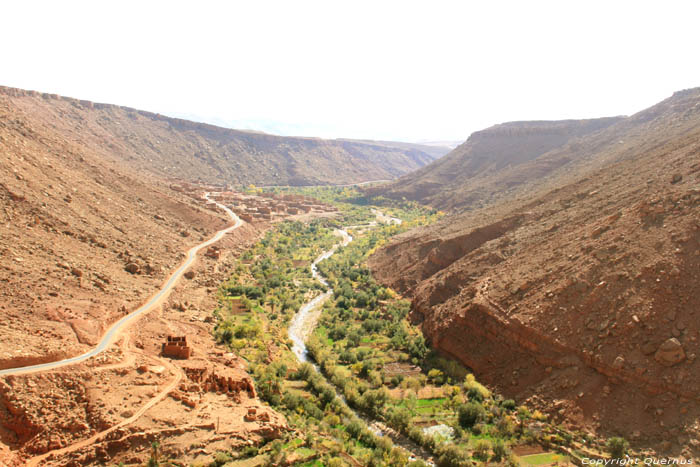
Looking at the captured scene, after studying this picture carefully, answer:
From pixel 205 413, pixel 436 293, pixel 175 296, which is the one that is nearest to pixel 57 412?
pixel 205 413

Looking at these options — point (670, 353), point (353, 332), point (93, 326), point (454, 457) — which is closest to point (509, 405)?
point (454, 457)

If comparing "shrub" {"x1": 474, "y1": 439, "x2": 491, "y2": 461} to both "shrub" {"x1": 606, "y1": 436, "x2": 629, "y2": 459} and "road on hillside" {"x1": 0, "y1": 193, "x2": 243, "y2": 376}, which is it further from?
"road on hillside" {"x1": 0, "y1": 193, "x2": 243, "y2": 376}

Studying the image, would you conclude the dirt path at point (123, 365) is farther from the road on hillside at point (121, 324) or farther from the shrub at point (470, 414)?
the shrub at point (470, 414)

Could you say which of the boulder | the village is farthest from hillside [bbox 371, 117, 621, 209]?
the boulder

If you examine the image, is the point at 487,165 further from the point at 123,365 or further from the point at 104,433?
the point at 104,433

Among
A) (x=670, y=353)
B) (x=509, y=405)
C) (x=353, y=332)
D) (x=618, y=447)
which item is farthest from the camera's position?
(x=353, y=332)

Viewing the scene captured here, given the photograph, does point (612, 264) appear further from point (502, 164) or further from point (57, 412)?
point (502, 164)
